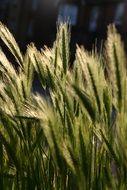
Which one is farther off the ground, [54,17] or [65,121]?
[54,17]

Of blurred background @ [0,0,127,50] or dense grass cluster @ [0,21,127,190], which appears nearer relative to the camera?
dense grass cluster @ [0,21,127,190]

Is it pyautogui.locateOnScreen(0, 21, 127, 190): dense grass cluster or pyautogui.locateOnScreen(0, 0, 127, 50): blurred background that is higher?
pyautogui.locateOnScreen(0, 0, 127, 50): blurred background

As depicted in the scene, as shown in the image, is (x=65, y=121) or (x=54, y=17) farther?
(x=54, y=17)

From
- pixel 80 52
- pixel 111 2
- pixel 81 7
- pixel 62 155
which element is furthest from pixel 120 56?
pixel 81 7

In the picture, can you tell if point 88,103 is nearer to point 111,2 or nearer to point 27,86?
point 27,86
